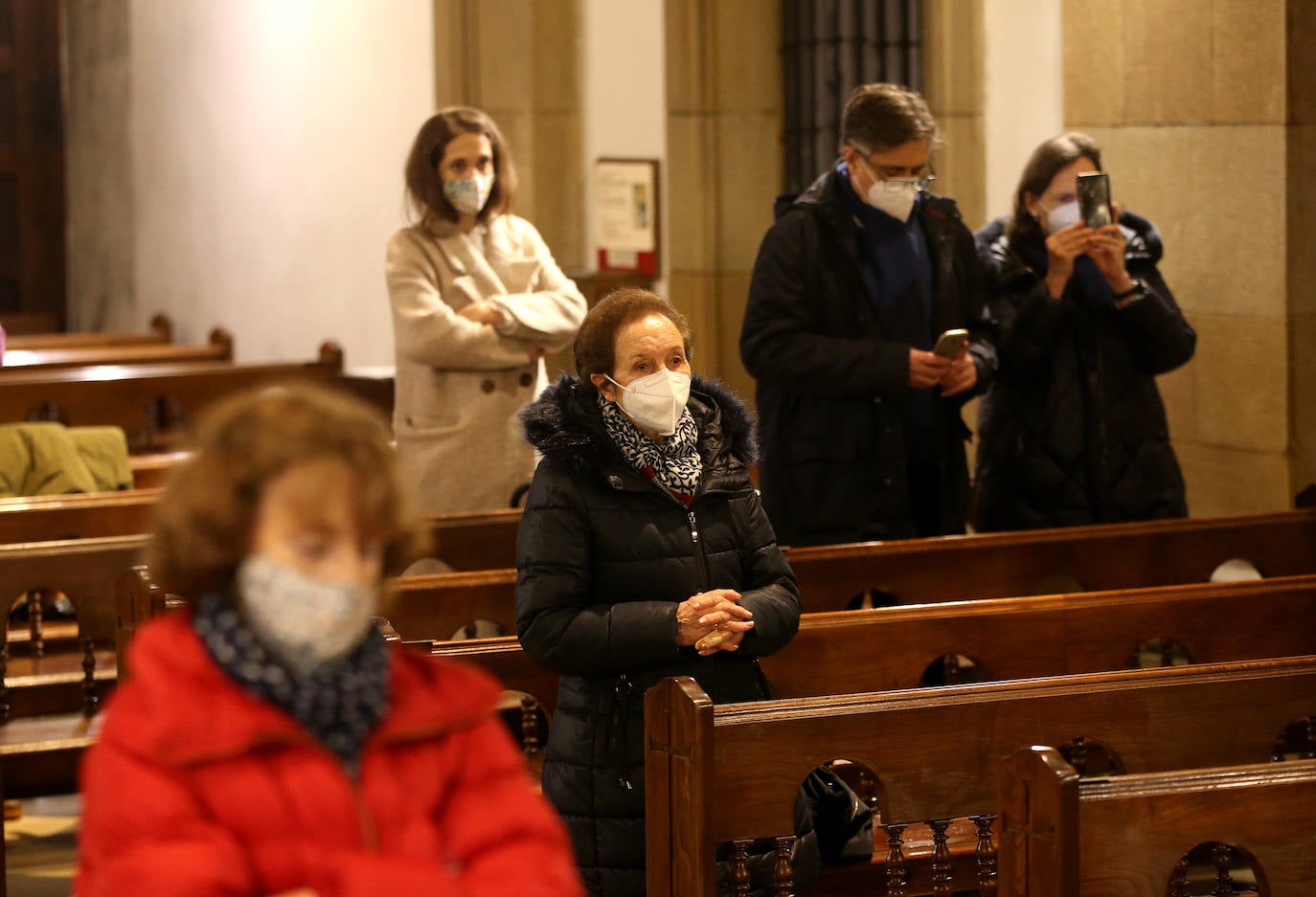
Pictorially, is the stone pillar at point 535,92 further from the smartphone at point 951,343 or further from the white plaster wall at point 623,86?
the smartphone at point 951,343

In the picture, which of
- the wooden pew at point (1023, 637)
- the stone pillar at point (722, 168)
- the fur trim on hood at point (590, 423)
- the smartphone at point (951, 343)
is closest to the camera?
the fur trim on hood at point (590, 423)

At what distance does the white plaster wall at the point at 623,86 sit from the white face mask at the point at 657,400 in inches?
151

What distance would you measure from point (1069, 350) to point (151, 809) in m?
3.29

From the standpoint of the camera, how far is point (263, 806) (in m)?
1.41

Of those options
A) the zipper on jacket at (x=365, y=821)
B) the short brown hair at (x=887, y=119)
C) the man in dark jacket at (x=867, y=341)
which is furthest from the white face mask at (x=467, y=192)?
the zipper on jacket at (x=365, y=821)

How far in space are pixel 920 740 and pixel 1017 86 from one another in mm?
3721

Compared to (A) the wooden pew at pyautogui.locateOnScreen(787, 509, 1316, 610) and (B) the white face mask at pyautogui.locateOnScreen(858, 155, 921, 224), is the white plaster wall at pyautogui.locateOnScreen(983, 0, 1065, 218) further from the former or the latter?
(A) the wooden pew at pyautogui.locateOnScreen(787, 509, 1316, 610)

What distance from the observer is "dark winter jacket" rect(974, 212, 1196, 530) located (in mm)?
4309

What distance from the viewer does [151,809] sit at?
1.40m

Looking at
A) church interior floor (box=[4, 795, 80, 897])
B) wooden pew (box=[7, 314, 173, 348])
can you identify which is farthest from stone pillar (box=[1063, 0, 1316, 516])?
wooden pew (box=[7, 314, 173, 348])

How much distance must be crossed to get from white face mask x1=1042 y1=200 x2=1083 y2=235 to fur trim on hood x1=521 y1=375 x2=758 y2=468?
1.73 meters

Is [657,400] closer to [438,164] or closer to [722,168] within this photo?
[438,164]

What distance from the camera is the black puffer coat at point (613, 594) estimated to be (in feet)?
8.77

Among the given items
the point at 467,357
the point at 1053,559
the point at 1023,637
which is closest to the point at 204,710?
the point at 1023,637
